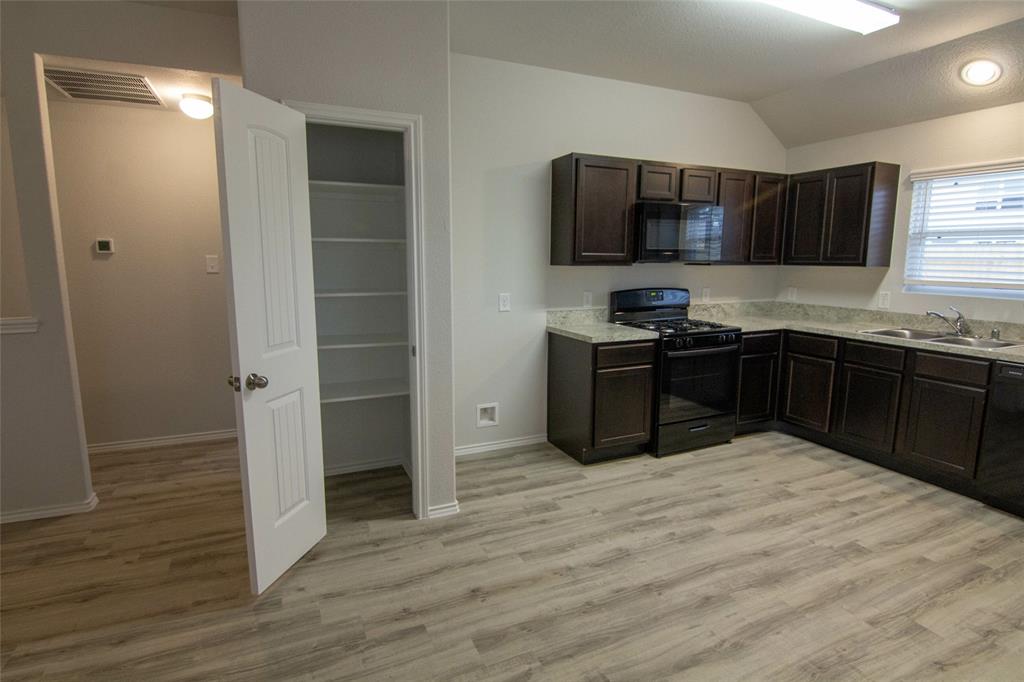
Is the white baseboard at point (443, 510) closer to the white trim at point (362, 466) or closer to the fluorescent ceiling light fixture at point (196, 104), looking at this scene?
the white trim at point (362, 466)

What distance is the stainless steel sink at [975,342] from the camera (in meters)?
3.36

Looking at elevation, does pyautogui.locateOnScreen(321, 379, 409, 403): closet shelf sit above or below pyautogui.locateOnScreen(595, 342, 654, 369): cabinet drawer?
below

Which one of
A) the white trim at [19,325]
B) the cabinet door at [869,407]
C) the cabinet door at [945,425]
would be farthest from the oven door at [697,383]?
the white trim at [19,325]

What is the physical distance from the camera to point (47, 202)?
2.69m

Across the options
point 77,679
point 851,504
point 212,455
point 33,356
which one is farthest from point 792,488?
point 33,356

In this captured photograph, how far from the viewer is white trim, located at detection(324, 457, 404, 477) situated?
3.45 meters

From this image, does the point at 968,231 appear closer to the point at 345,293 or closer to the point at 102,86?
the point at 345,293

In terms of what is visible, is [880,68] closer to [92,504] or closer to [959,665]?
[959,665]

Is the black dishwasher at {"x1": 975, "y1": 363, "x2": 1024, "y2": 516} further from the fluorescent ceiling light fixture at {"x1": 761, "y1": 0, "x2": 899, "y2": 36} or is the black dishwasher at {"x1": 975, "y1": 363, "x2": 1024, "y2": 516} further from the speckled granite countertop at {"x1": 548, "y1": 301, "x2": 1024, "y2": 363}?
the fluorescent ceiling light fixture at {"x1": 761, "y1": 0, "x2": 899, "y2": 36}

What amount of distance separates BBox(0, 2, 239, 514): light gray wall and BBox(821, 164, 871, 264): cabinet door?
4361 mm

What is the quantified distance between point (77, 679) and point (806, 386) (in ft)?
14.8

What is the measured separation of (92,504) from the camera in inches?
118

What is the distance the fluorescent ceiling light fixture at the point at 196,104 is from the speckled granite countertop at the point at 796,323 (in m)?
2.71

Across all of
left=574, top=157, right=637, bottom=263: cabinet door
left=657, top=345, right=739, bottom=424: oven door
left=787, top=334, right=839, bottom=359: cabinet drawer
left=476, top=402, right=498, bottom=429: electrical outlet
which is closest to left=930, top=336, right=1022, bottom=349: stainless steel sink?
left=787, top=334, right=839, bottom=359: cabinet drawer
